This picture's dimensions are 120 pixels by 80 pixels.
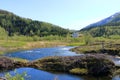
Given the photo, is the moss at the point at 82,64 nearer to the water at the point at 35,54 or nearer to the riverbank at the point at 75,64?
the riverbank at the point at 75,64

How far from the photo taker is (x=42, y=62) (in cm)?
6469

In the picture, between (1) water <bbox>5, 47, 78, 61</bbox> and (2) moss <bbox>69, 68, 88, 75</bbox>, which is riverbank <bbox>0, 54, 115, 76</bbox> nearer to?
(2) moss <bbox>69, 68, 88, 75</bbox>

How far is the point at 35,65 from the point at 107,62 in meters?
17.8

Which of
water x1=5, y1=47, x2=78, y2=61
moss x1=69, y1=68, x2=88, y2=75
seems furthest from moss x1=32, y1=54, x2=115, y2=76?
water x1=5, y1=47, x2=78, y2=61

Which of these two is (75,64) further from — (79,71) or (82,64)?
(79,71)

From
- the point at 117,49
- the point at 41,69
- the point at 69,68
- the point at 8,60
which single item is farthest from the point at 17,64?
the point at 117,49

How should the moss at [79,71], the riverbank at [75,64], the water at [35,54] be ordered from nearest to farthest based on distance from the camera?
1. the moss at [79,71]
2. the riverbank at [75,64]
3. the water at [35,54]

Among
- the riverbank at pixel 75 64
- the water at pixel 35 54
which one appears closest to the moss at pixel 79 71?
the riverbank at pixel 75 64

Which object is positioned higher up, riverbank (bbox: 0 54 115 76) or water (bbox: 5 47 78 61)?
riverbank (bbox: 0 54 115 76)

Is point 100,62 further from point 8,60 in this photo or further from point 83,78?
point 8,60

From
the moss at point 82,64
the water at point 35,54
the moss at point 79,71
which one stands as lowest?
the water at point 35,54

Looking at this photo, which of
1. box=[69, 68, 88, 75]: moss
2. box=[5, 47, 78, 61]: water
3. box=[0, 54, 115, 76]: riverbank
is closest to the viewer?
box=[69, 68, 88, 75]: moss

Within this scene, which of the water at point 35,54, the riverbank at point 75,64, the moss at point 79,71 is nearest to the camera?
the moss at point 79,71

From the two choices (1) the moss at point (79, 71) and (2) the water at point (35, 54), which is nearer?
(1) the moss at point (79, 71)
